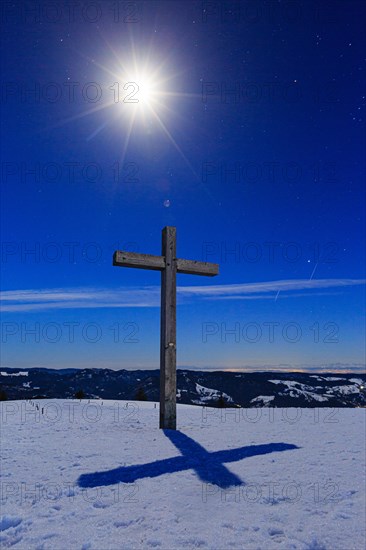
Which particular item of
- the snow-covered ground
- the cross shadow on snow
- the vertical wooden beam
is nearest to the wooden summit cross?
the vertical wooden beam

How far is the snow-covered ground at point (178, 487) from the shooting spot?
2998 mm

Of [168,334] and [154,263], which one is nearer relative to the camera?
[168,334]

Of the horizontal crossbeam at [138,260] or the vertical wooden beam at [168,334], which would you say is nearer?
the vertical wooden beam at [168,334]

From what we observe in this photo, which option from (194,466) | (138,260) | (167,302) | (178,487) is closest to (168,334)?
(167,302)

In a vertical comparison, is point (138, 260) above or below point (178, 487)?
above

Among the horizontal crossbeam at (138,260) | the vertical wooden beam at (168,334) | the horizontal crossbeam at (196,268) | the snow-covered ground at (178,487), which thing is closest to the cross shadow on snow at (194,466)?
A: the snow-covered ground at (178,487)

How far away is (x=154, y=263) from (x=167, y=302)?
881 millimetres

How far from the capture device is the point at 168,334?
7.58 m

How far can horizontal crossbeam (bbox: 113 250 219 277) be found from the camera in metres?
7.60

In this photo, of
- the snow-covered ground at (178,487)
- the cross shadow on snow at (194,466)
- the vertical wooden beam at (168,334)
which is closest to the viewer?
the snow-covered ground at (178,487)

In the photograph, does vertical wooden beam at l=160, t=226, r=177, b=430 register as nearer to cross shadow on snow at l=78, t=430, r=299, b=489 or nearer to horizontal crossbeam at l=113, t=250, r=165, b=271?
horizontal crossbeam at l=113, t=250, r=165, b=271

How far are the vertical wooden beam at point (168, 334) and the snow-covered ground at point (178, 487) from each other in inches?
18.4

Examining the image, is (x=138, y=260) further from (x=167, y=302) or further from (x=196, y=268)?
(x=196, y=268)

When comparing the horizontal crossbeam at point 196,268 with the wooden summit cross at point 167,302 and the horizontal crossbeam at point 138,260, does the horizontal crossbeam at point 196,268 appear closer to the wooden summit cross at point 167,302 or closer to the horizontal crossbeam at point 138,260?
the wooden summit cross at point 167,302
